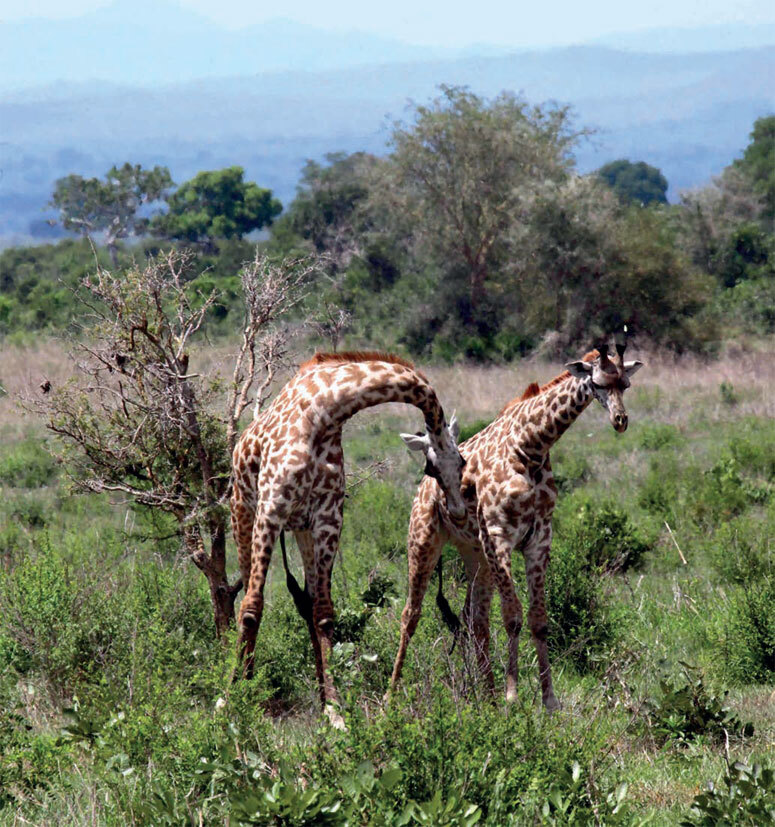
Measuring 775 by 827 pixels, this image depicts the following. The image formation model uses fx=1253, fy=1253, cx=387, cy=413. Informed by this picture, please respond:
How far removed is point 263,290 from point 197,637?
2.27 meters

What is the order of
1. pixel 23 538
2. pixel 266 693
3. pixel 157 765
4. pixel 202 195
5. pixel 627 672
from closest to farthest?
1. pixel 157 765
2. pixel 266 693
3. pixel 627 672
4. pixel 23 538
5. pixel 202 195

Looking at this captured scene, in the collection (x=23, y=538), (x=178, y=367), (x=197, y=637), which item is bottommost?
(x=23, y=538)

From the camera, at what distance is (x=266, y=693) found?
6.01 metres

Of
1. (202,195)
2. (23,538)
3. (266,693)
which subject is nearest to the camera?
(266,693)

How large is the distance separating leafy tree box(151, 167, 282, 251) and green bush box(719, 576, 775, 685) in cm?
4689

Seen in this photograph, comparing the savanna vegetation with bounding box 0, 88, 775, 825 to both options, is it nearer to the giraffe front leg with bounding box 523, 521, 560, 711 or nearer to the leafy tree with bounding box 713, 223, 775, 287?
the giraffe front leg with bounding box 523, 521, 560, 711

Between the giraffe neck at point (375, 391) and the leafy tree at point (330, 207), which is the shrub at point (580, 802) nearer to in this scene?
the giraffe neck at point (375, 391)

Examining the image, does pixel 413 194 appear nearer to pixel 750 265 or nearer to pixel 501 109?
pixel 501 109

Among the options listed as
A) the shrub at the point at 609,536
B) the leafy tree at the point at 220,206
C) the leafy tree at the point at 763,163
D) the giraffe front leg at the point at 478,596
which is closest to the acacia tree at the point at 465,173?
the leafy tree at the point at 763,163

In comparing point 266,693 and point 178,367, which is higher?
point 178,367

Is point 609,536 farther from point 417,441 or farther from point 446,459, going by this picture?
point 417,441

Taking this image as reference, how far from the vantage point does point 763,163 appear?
54188 millimetres

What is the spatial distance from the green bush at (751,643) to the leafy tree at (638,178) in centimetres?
8850

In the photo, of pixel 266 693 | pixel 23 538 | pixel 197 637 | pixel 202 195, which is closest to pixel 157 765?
pixel 266 693
